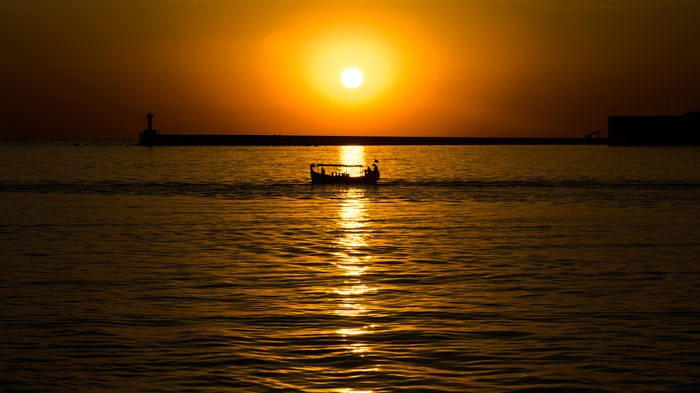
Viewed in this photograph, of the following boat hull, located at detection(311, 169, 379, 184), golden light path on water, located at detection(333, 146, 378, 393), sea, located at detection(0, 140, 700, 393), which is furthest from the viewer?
boat hull, located at detection(311, 169, 379, 184)

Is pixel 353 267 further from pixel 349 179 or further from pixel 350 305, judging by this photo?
pixel 349 179

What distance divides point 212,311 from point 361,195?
182 feet

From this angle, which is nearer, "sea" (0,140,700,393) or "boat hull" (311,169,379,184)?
"sea" (0,140,700,393)

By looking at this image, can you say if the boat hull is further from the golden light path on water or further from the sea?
the sea

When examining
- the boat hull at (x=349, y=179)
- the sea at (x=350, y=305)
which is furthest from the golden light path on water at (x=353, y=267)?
the boat hull at (x=349, y=179)

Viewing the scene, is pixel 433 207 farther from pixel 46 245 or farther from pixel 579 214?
pixel 46 245

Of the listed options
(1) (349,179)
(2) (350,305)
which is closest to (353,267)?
(2) (350,305)

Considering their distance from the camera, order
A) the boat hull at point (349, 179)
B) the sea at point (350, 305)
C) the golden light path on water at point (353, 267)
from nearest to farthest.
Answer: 1. the sea at point (350, 305)
2. the golden light path on water at point (353, 267)
3. the boat hull at point (349, 179)

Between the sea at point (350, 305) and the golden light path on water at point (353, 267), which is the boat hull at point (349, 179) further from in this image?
the sea at point (350, 305)

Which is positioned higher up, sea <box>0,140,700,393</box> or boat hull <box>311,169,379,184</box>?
boat hull <box>311,169,379,184</box>

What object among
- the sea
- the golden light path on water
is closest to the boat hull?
the golden light path on water

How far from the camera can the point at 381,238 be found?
3719 cm

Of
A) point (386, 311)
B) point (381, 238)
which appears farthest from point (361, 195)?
point (386, 311)

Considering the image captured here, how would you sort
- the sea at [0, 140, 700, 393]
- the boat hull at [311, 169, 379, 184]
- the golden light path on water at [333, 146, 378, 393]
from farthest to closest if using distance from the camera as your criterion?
the boat hull at [311, 169, 379, 184] < the golden light path on water at [333, 146, 378, 393] < the sea at [0, 140, 700, 393]
